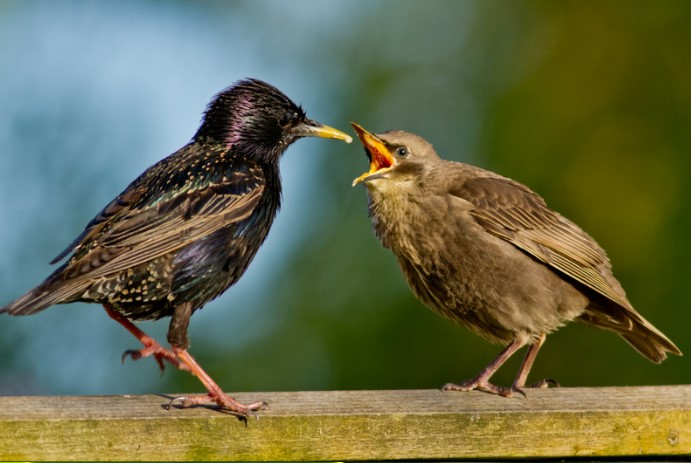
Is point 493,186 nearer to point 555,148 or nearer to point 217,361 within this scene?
point 555,148

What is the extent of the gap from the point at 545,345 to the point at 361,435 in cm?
240

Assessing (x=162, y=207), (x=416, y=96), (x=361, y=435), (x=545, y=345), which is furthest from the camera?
(x=416, y=96)

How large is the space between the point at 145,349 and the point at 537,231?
1514 millimetres

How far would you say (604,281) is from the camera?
171 inches

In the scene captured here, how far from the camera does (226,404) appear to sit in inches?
122

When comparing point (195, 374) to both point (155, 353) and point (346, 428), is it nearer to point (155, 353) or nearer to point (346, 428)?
point (155, 353)

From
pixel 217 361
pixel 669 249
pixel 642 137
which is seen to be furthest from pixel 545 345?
pixel 217 361

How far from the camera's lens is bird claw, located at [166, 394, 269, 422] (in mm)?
3025

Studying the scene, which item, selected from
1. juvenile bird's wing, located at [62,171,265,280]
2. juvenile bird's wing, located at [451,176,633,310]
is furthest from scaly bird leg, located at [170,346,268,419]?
juvenile bird's wing, located at [451,176,633,310]

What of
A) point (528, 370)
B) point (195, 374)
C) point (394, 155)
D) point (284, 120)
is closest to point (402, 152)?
point (394, 155)

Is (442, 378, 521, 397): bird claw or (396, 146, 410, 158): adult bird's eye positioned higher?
(396, 146, 410, 158): adult bird's eye

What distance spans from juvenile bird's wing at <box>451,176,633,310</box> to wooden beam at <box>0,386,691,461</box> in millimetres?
1095

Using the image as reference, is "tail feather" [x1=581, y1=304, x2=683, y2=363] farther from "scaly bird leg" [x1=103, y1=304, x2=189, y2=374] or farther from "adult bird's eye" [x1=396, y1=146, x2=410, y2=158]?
"scaly bird leg" [x1=103, y1=304, x2=189, y2=374]

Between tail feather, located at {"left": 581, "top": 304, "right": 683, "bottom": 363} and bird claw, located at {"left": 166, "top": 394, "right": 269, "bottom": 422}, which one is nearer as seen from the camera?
bird claw, located at {"left": 166, "top": 394, "right": 269, "bottom": 422}
